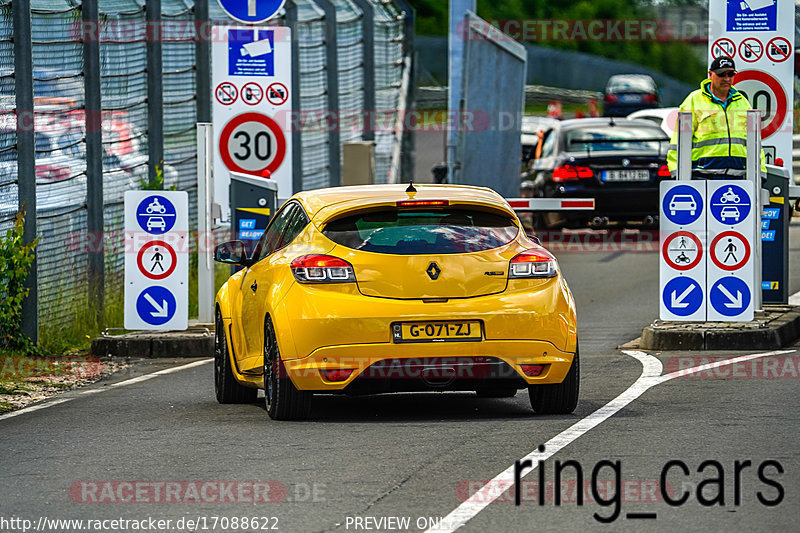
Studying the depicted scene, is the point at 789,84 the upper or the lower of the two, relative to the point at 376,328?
upper

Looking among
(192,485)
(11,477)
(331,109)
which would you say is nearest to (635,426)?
(192,485)

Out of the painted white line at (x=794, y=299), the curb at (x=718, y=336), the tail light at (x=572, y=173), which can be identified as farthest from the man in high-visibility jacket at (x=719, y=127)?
the tail light at (x=572, y=173)

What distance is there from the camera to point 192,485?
8.20 metres

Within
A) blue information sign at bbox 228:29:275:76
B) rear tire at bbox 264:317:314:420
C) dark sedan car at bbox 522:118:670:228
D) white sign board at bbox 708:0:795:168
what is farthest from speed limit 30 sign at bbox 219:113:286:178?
dark sedan car at bbox 522:118:670:228

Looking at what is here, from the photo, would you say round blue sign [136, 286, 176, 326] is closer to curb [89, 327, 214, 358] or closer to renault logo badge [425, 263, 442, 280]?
curb [89, 327, 214, 358]

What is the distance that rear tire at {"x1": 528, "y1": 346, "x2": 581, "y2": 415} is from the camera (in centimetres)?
1027

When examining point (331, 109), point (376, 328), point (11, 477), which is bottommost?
point (11, 477)

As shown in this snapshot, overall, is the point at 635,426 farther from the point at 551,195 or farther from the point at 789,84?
the point at 551,195

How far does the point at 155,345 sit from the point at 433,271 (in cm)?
557

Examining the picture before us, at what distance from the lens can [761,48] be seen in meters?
15.6

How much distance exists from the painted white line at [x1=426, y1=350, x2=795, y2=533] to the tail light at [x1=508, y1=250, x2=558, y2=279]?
86 cm

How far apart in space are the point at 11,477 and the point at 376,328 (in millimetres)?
2236

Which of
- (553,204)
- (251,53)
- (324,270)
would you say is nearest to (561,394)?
(324,270)

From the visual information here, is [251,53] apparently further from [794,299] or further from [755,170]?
[794,299]
